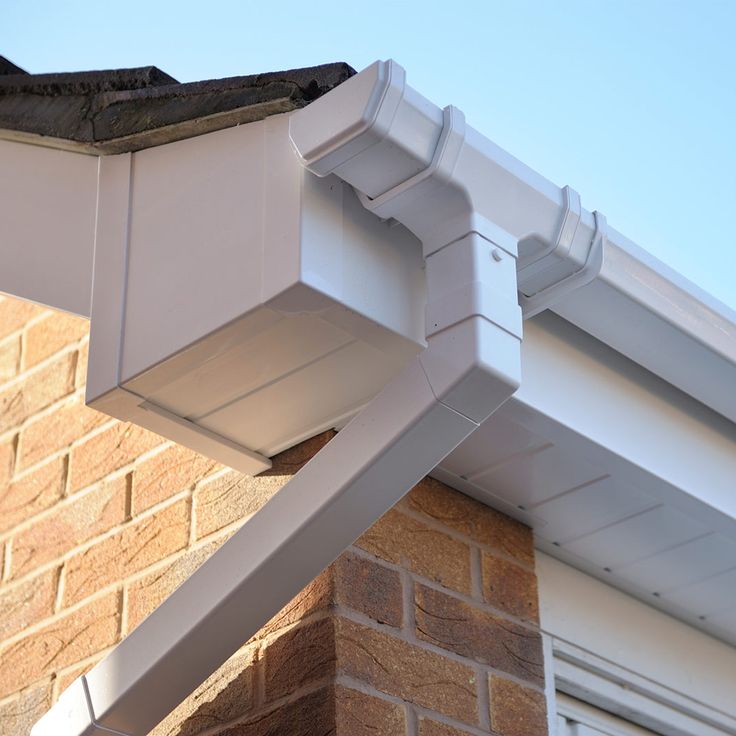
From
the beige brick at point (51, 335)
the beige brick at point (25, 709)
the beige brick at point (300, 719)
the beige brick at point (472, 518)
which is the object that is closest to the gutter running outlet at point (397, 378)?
the beige brick at point (300, 719)

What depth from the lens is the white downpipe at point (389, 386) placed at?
1.46 meters

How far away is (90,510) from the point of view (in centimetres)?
→ 249

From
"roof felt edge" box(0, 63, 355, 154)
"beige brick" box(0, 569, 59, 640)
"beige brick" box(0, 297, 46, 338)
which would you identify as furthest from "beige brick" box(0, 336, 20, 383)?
"roof felt edge" box(0, 63, 355, 154)

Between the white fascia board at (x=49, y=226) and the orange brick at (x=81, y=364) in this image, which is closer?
the white fascia board at (x=49, y=226)

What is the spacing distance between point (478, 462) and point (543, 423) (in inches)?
8.2

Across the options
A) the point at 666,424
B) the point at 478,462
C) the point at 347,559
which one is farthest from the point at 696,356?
the point at 347,559

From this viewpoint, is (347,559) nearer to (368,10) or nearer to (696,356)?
(696,356)

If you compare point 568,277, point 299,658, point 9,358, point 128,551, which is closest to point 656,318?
point 568,277

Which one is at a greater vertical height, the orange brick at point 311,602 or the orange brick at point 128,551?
the orange brick at point 128,551

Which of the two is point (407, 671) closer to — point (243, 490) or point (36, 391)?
point (243, 490)

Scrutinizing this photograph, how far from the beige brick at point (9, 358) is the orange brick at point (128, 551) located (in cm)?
71

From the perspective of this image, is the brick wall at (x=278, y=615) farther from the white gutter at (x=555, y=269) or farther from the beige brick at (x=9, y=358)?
the white gutter at (x=555, y=269)

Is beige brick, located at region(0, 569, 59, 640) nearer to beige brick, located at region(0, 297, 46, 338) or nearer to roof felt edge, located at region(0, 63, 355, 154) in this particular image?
beige brick, located at region(0, 297, 46, 338)

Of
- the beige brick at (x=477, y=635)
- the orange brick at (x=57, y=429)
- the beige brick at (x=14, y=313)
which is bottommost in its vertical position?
the beige brick at (x=477, y=635)
